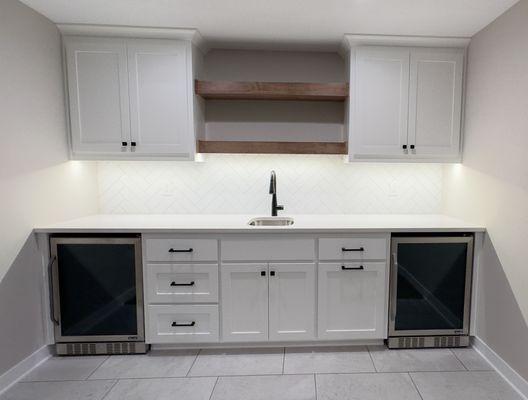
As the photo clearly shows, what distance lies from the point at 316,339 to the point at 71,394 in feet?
4.99

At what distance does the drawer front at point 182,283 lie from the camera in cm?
211

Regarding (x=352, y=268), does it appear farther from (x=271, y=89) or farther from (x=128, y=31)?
(x=128, y=31)

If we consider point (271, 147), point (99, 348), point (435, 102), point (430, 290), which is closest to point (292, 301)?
point (430, 290)

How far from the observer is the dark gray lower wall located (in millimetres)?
1805

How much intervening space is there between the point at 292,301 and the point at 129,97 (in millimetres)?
1865

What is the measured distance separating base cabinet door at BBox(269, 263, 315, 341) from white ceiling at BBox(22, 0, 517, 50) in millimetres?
1631

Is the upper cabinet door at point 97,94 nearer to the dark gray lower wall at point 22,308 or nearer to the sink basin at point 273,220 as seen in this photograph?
the dark gray lower wall at point 22,308

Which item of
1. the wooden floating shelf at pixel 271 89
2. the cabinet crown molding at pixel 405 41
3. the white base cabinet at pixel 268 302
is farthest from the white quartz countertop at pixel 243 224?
the cabinet crown molding at pixel 405 41

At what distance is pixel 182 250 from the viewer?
2.09 m

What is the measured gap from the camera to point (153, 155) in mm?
2346

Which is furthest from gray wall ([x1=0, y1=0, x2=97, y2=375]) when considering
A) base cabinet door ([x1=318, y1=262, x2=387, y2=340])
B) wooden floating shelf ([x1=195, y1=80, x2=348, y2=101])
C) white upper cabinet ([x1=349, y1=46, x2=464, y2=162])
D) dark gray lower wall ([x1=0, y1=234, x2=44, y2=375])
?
white upper cabinet ([x1=349, y1=46, x2=464, y2=162])

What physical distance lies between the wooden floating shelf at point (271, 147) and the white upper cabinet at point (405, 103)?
0.50 feet

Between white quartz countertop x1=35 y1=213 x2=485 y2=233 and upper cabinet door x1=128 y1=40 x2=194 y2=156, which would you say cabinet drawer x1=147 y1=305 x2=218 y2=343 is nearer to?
white quartz countertop x1=35 y1=213 x2=485 y2=233

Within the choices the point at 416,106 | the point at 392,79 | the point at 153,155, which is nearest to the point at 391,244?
the point at 416,106
